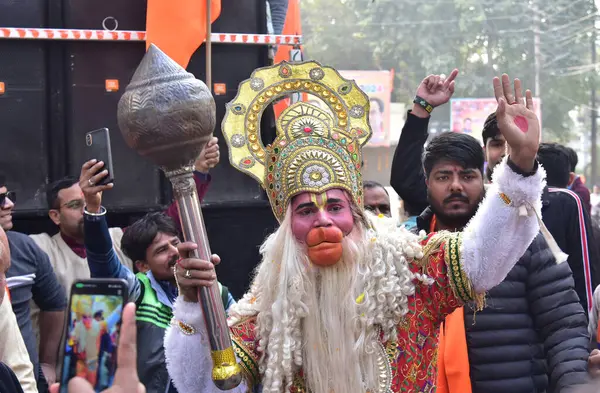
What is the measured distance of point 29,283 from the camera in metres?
4.30

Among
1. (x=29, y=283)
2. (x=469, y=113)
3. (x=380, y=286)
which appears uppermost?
(x=469, y=113)

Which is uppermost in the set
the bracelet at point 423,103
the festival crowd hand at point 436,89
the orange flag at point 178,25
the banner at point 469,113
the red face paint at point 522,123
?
the banner at point 469,113

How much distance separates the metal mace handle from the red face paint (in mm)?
985

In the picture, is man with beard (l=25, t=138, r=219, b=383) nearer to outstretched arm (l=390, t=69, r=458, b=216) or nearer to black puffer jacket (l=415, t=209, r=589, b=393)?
outstretched arm (l=390, t=69, r=458, b=216)

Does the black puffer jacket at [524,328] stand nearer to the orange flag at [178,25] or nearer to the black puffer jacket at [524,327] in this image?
the black puffer jacket at [524,327]

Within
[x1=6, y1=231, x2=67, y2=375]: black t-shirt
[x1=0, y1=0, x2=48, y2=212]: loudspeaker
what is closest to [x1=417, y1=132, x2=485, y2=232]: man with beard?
[x1=6, y1=231, x2=67, y2=375]: black t-shirt

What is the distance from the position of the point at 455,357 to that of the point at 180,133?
4.79 ft

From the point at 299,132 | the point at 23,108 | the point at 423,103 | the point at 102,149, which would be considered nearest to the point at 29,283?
the point at 102,149

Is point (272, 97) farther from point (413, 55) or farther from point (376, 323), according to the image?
point (413, 55)

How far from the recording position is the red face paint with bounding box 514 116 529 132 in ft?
9.32

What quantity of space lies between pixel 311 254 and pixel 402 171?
114 centimetres

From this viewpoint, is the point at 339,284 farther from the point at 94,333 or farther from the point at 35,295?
the point at 35,295

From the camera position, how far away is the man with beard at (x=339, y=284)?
296 centimetres

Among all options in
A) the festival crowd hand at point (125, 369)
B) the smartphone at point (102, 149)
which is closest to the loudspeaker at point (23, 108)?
the smartphone at point (102, 149)
